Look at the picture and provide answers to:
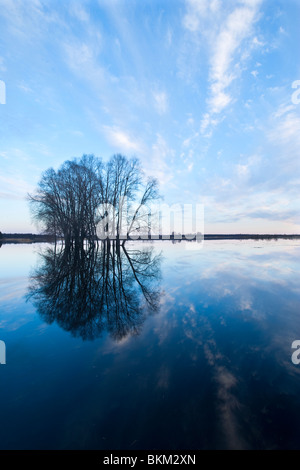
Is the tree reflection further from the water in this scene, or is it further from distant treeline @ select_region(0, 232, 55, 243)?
distant treeline @ select_region(0, 232, 55, 243)

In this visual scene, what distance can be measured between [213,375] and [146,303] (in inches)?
132

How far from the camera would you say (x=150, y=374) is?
9.00 feet

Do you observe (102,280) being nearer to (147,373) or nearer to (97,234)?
(147,373)

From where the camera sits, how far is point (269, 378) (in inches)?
106

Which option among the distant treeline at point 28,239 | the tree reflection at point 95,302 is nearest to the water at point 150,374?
the tree reflection at point 95,302

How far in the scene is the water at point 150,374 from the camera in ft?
6.02

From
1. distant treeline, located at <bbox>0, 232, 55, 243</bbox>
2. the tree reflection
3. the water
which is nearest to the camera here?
the water

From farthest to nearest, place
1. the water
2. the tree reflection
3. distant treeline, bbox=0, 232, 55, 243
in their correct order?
1. distant treeline, bbox=0, 232, 55, 243
2. the tree reflection
3. the water

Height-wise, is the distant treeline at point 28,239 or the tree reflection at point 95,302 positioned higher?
the distant treeline at point 28,239

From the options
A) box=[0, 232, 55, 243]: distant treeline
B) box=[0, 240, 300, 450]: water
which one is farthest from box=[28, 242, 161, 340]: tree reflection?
box=[0, 232, 55, 243]: distant treeline

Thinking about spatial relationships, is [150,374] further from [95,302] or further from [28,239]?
[28,239]

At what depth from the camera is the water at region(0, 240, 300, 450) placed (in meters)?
1.84

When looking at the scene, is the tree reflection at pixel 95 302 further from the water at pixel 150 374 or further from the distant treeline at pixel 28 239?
the distant treeline at pixel 28 239
